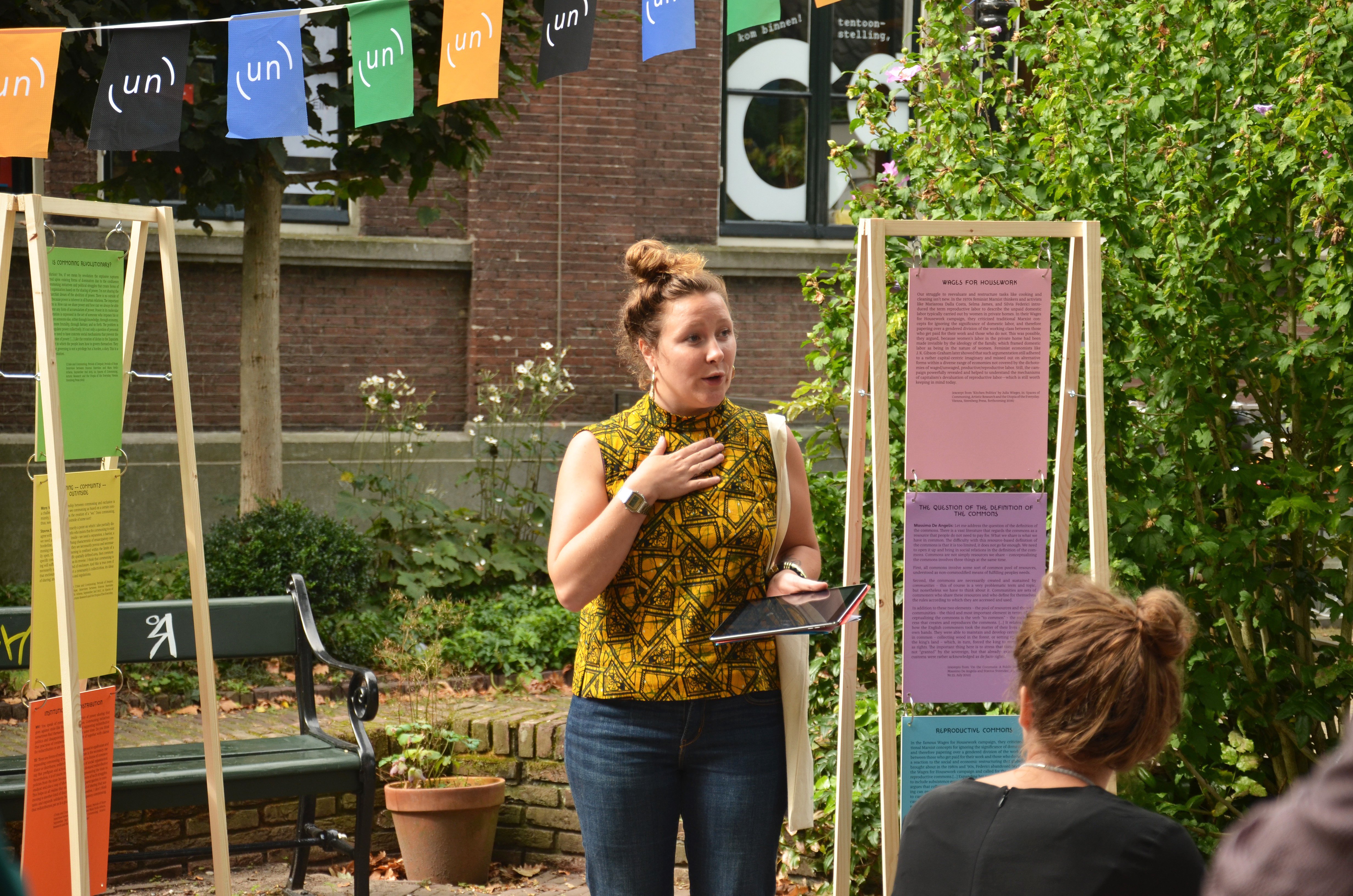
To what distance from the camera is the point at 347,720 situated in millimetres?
5488

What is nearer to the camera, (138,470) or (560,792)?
(560,792)

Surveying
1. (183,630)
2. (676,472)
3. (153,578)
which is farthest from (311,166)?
(676,472)

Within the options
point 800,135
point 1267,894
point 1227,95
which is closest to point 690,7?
point 1227,95

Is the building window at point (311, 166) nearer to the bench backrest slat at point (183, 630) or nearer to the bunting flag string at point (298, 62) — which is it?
the bunting flag string at point (298, 62)

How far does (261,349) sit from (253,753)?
11.0 feet

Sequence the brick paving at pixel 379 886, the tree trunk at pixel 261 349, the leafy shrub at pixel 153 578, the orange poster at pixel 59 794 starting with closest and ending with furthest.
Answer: the orange poster at pixel 59 794 < the brick paving at pixel 379 886 < the leafy shrub at pixel 153 578 < the tree trunk at pixel 261 349

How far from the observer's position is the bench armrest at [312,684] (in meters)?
4.50

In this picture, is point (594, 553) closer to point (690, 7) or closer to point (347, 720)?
point (690, 7)

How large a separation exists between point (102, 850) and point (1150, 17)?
3.90 meters

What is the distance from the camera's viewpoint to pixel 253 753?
4441mm

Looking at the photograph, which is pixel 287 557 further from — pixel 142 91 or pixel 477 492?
pixel 142 91

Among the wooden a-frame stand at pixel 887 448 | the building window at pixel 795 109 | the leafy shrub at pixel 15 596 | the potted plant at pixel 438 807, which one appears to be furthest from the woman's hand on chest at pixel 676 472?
the building window at pixel 795 109

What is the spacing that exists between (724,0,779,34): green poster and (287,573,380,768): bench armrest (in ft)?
8.18

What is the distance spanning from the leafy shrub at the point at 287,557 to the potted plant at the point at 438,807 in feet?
6.50
